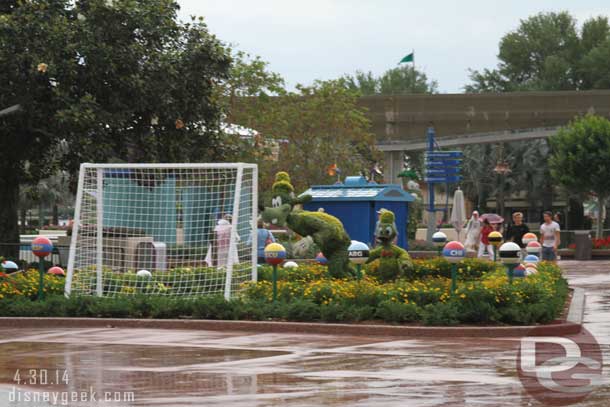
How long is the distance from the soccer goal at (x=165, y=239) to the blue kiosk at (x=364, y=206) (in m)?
12.5

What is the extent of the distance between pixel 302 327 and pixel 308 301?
2.79 ft

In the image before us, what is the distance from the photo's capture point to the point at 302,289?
1872 centimetres

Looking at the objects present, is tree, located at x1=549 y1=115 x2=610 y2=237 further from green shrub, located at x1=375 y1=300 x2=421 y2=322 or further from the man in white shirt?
green shrub, located at x1=375 y1=300 x2=421 y2=322

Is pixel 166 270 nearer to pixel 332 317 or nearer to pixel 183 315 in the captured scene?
pixel 183 315

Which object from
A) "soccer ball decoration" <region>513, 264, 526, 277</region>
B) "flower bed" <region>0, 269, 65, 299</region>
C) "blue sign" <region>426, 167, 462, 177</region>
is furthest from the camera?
"blue sign" <region>426, 167, 462, 177</region>

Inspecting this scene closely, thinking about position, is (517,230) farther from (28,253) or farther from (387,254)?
(28,253)

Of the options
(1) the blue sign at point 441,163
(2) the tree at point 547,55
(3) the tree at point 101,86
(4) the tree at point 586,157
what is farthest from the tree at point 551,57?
(3) the tree at point 101,86

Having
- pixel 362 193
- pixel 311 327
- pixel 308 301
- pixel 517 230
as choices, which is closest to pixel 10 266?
pixel 308 301

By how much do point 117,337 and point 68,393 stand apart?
18.3ft

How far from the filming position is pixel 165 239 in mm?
22750

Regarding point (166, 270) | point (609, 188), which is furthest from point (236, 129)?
point (166, 270)

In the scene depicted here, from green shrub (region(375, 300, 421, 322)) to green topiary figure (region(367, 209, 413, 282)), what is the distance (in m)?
3.46

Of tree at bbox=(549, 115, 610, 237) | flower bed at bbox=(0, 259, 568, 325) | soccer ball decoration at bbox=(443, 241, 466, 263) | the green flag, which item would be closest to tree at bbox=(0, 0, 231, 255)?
flower bed at bbox=(0, 259, 568, 325)

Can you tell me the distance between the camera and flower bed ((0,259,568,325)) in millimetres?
16984
